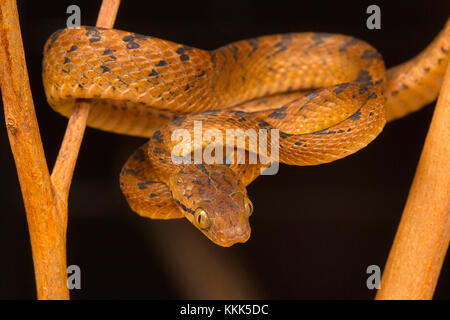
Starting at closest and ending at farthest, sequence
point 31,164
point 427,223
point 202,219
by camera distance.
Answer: point 31,164 < point 202,219 < point 427,223

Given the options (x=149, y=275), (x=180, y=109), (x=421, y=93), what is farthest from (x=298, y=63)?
(x=149, y=275)

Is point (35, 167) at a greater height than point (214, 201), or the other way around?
point (35, 167)

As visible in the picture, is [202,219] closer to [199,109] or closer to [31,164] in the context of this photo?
[31,164]

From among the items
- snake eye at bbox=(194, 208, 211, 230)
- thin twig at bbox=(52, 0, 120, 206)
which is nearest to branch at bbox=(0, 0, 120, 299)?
thin twig at bbox=(52, 0, 120, 206)

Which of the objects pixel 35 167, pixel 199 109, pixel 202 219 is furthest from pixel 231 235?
pixel 199 109

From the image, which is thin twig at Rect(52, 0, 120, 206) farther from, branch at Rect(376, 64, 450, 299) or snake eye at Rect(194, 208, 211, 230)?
branch at Rect(376, 64, 450, 299)

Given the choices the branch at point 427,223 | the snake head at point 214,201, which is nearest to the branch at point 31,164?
the snake head at point 214,201

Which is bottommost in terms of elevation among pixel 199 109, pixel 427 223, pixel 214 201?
pixel 427 223
